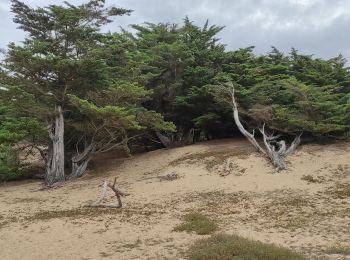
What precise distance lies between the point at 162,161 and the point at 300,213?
9.66 m

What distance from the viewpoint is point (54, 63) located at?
17328 mm

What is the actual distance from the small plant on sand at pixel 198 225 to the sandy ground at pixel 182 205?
24 cm

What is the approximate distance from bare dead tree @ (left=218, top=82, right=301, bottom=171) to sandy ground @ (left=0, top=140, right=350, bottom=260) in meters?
0.37

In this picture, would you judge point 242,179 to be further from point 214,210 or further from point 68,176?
point 68,176

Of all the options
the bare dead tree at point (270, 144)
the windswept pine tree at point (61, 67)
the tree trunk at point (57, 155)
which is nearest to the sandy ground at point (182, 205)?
the bare dead tree at point (270, 144)

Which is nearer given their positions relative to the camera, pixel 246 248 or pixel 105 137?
pixel 246 248

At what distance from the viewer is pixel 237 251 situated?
7883 mm

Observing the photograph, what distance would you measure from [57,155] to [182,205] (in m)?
7.85

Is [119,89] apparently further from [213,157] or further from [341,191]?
[341,191]

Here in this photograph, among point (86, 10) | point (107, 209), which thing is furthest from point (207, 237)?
point (86, 10)

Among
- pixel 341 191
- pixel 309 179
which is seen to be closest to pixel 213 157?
pixel 309 179

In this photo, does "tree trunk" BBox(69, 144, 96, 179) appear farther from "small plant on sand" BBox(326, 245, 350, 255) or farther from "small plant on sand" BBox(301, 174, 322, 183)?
"small plant on sand" BBox(326, 245, 350, 255)

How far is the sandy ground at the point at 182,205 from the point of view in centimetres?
931

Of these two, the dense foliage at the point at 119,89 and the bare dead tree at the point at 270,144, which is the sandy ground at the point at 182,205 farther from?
the dense foliage at the point at 119,89
